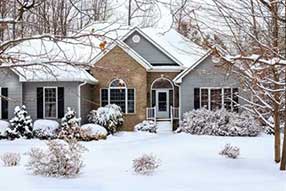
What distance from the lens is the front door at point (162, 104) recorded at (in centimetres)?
3017

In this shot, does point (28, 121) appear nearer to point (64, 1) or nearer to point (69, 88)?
point (69, 88)

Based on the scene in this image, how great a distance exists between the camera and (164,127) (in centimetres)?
2892

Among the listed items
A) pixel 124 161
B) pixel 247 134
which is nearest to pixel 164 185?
pixel 124 161

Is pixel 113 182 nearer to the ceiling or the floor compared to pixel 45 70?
nearer to the floor

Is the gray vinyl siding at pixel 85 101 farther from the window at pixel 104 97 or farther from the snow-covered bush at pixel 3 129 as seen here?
the snow-covered bush at pixel 3 129

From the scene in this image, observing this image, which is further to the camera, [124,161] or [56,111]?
[56,111]

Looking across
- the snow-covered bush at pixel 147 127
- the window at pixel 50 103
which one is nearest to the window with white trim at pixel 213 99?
the snow-covered bush at pixel 147 127

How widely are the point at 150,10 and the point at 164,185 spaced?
22.0 ft

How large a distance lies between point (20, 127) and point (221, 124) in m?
9.99

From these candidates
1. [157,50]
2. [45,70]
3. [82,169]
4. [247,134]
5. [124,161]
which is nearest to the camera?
[45,70]

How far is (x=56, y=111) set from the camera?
27.1 metres

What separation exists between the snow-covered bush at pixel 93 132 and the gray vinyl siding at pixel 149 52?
6.40 m

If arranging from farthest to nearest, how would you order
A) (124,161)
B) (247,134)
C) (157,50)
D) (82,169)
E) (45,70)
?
(157,50) < (247,134) < (124,161) < (82,169) < (45,70)

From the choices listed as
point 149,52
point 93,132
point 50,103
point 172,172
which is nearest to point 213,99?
point 149,52
